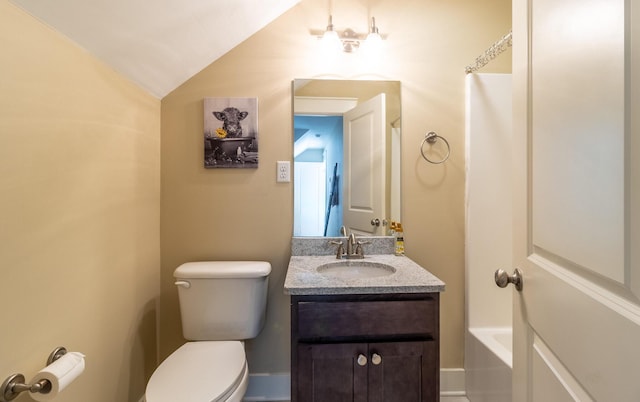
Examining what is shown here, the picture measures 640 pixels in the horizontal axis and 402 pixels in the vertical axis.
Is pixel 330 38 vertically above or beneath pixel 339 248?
above

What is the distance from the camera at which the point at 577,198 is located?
61 centimetres

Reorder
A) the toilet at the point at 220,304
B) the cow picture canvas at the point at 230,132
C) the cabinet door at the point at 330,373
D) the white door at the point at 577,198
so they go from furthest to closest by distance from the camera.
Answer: the cow picture canvas at the point at 230,132 → the toilet at the point at 220,304 → the cabinet door at the point at 330,373 → the white door at the point at 577,198

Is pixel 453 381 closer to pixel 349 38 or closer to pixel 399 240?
pixel 399 240

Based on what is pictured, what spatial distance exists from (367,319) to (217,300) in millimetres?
755

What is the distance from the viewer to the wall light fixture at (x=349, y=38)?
1.61 m

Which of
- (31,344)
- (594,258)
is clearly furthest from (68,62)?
(594,258)

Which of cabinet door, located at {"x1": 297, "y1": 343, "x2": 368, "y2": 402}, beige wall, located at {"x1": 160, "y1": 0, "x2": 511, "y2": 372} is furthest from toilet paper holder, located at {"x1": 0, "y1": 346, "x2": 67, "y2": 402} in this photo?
beige wall, located at {"x1": 160, "y1": 0, "x2": 511, "y2": 372}

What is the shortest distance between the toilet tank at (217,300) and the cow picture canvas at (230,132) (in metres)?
0.57

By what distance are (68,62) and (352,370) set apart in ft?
4.83

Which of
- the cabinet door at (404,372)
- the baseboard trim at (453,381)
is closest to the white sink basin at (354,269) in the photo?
the cabinet door at (404,372)

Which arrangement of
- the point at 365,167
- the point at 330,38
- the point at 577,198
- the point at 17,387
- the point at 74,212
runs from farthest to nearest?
the point at 365,167 < the point at 330,38 < the point at 74,212 < the point at 17,387 < the point at 577,198

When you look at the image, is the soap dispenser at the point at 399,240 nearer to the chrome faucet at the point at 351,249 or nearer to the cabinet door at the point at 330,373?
the chrome faucet at the point at 351,249

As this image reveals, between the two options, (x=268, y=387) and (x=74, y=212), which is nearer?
(x=74, y=212)

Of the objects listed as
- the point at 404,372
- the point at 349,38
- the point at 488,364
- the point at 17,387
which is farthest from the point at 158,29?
the point at 488,364
